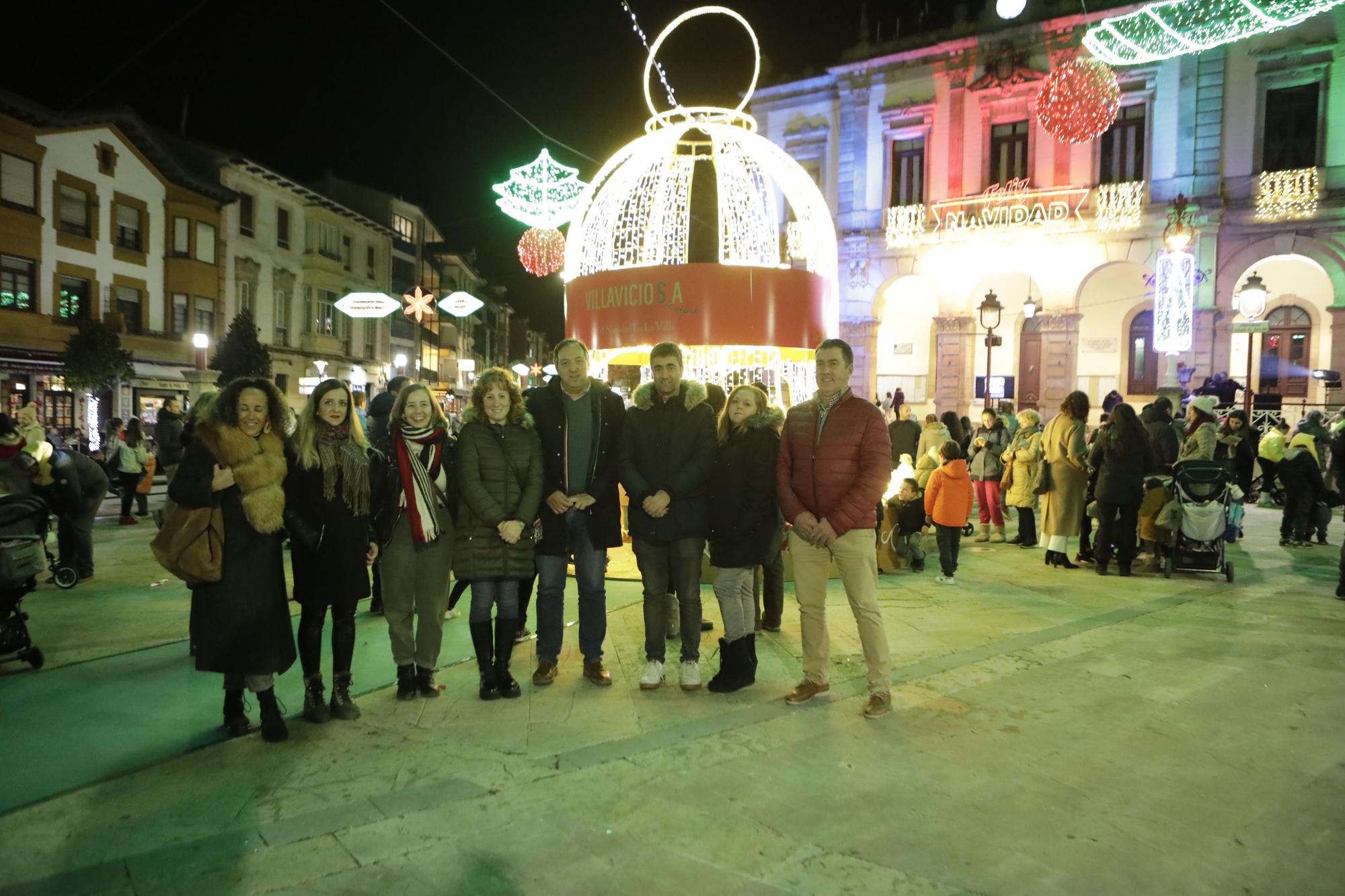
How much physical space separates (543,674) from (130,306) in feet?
93.5

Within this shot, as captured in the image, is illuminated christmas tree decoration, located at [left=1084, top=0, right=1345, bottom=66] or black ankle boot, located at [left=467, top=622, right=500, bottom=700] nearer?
black ankle boot, located at [left=467, top=622, right=500, bottom=700]

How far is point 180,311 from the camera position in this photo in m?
29.0

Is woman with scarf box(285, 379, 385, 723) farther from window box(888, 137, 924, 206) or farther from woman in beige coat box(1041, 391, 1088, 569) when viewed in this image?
window box(888, 137, 924, 206)

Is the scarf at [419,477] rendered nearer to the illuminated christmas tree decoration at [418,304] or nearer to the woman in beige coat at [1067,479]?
the woman in beige coat at [1067,479]

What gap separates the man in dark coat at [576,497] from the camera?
473 cm

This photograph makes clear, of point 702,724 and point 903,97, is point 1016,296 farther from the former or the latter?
point 702,724

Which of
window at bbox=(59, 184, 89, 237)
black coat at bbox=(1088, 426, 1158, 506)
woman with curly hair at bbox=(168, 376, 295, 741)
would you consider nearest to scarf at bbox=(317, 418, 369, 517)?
woman with curly hair at bbox=(168, 376, 295, 741)

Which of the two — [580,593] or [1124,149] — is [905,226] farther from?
[580,593]

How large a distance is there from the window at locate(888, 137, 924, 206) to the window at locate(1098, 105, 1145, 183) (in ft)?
15.1

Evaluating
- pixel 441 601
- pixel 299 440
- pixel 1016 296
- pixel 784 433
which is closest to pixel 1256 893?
pixel 784 433

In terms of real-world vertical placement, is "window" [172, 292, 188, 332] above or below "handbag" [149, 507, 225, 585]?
above

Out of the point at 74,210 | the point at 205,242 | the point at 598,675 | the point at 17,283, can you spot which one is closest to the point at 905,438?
the point at 598,675

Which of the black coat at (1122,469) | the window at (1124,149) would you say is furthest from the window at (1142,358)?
the black coat at (1122,469)

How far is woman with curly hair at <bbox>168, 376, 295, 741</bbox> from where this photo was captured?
3.86 meters
